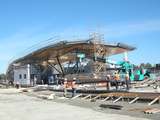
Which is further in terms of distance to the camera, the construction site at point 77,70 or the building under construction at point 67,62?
the building under construction at point 67,62

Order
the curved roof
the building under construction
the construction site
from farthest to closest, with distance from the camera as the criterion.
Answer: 1. the building under construction
2. the curved roof
3. the construction site

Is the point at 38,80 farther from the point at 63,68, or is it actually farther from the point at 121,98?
the point at 121,98

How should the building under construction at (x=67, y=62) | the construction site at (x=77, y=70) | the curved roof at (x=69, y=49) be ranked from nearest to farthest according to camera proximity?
the construction site at (x=77, y=70) → the curved roof at (x=69, y=49) → the building under construction at (x=67, y=62)

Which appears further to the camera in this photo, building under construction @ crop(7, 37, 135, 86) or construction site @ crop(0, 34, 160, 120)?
building under construction @ crop(7, 37, 135, 86)

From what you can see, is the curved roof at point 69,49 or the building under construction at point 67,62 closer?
the curved roof at point 69,49

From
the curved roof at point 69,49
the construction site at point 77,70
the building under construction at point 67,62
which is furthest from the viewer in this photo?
the building under construction at point 67,62

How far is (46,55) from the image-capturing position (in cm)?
7994

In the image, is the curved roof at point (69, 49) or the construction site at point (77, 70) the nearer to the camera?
the construction site at point (77, 70)

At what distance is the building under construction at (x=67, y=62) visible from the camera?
69812 millimetres

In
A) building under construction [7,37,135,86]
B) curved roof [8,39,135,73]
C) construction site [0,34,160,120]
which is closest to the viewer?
construction site [0,34,160,120]

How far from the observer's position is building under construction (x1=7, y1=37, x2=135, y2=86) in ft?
229

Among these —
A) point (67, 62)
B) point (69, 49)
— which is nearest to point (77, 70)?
point (69, 49)

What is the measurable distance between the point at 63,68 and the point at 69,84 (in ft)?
160

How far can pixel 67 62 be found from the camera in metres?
91.2
